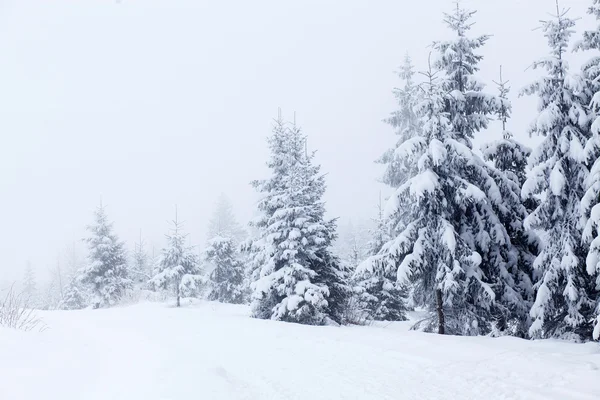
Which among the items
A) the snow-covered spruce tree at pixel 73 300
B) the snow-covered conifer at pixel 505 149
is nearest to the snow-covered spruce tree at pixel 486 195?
the snow-covered conifer at pixel 505 149

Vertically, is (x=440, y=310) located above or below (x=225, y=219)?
below

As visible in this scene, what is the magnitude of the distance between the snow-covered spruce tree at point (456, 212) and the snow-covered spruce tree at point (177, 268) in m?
18.5

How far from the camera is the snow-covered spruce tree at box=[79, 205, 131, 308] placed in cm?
3073

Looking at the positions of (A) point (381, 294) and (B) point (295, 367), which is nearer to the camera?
(B) point (295, 367)

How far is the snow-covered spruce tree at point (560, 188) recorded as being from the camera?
33.7ft

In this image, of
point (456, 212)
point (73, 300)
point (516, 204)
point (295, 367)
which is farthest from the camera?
point (73, 300)

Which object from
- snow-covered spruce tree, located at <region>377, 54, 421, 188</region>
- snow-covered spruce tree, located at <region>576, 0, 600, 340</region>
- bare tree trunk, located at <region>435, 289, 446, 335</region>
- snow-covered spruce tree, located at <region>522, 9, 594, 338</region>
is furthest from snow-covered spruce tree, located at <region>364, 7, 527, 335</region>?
snow-covered spruce tree, located at <region>377, 54, 421, 188</region>

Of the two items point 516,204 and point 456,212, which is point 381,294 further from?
point 516,204

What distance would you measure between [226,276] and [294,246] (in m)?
16.5

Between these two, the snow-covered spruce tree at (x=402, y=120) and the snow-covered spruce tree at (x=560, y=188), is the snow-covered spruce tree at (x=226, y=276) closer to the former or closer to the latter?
the snow-covered spruce tree at (x=402, y=120)

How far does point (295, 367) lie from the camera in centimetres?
746

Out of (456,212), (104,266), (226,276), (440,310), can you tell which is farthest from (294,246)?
(104,266)

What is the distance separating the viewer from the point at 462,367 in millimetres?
6855

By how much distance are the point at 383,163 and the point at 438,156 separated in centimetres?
860
